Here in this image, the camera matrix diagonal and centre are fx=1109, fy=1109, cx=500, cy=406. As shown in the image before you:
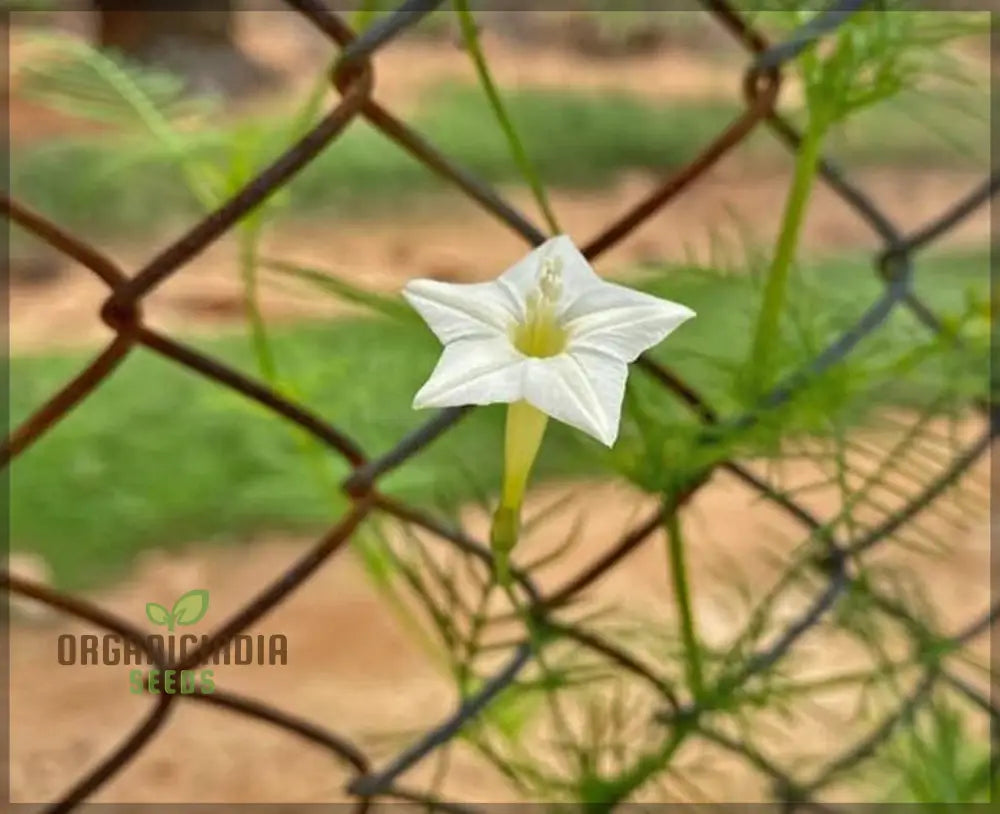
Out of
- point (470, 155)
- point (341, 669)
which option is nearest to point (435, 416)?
point (341, 669)

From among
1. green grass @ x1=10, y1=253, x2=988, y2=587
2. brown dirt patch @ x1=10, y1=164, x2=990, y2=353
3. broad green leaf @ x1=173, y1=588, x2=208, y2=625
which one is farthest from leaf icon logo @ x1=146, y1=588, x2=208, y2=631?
brown dirt patch @ x1=10, y1=164, x2=990, y2=353

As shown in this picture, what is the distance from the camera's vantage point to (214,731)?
61 centimetres

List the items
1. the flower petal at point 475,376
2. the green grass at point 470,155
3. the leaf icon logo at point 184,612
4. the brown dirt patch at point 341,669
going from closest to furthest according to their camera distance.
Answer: the flower petal at point 475,376 → the leaf icon logo at point 184,612 → the brown dirt patch at point 341,669 → the green grass at point 470,155

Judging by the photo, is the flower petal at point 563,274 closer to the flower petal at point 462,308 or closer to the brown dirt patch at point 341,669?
the flower petal at point 462,308

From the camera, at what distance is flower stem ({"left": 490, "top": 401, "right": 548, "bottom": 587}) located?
0.25 meters

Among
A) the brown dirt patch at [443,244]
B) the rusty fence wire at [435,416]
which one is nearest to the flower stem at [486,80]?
the rusty fence wire at [435,416]

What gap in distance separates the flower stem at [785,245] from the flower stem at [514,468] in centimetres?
9

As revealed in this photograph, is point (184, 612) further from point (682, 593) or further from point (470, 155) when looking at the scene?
point (470, 155)

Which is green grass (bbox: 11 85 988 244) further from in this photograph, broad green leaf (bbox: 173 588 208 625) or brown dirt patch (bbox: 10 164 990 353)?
broad green leaf (bbox: 173 588 208 625)

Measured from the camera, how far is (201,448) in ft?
3.12

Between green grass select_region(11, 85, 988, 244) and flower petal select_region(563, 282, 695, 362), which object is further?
green grass select_region(11, 85, 988, 244)

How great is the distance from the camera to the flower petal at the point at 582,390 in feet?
0.69

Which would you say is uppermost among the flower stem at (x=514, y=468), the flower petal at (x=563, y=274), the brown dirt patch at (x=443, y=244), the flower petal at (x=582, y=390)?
the brown dirt patch at (x=443, y=244)

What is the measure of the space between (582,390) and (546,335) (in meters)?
0.03
